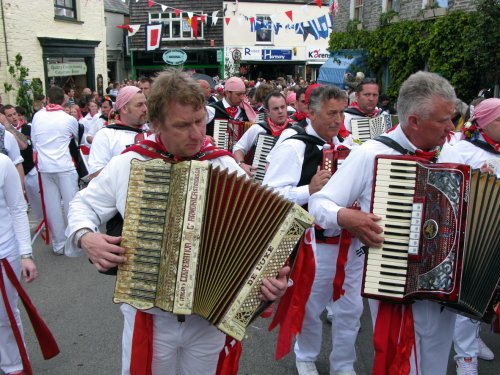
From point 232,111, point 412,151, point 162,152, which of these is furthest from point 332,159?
point 232,111

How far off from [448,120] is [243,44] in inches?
1108

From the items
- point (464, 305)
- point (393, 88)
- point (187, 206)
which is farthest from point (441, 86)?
point (393, 88)

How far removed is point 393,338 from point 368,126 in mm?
3407

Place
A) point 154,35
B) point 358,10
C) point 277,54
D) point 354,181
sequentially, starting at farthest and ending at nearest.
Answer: point 277,54
point 154,35
point 358,10
point 354,181

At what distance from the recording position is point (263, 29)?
2909 centimetres

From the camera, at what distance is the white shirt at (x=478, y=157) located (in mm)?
3709

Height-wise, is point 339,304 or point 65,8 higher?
point 65,8

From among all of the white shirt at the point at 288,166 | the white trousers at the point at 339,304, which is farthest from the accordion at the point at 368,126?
the white trousers at the point at 339,304

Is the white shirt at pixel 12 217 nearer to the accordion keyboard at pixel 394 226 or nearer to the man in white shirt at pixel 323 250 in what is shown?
the man in white shirt at pixel 323 250

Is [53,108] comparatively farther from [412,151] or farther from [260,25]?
[260,25]

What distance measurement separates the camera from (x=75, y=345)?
411cm

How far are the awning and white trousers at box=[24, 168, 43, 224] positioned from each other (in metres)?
11.2

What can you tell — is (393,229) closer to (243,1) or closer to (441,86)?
(441,86)

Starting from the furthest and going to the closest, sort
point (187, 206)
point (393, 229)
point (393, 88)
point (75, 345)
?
1. point (393, 88)
2. point (75, 345)
3. point (393, 229)
4. point (187, 206)
